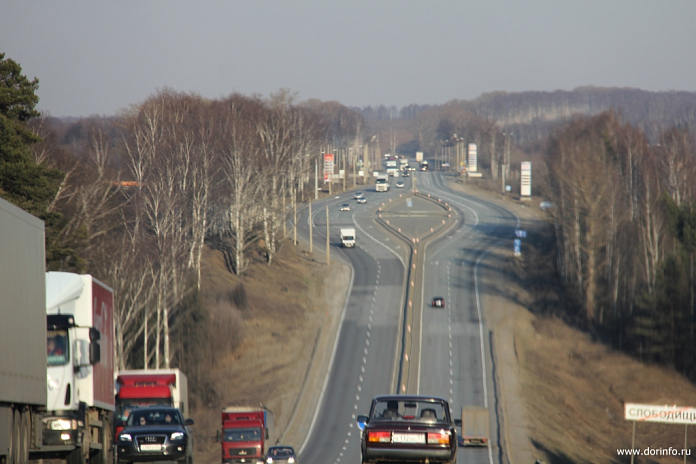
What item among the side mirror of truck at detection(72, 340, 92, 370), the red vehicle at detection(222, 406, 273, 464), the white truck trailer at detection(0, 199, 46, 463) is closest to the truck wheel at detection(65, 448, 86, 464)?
the side mirror of truck at detection(72, 340, 92, 370)

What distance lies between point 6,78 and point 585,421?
135ft

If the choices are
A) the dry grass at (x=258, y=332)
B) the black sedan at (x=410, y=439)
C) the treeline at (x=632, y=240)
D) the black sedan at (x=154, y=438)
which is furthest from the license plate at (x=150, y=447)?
the treeline at (x=632, y=240)

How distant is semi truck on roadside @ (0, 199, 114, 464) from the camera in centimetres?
1405

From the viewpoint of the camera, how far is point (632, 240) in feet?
263

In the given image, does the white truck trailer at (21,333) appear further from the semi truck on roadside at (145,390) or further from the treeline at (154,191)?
the treeline at (154,191)

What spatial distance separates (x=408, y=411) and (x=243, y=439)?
22539 mm

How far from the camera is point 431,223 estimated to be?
375ft

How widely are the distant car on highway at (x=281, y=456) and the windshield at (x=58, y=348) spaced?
716 inches

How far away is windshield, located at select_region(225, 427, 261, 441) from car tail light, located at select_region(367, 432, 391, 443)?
2292cm

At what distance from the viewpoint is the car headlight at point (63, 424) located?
747 inches

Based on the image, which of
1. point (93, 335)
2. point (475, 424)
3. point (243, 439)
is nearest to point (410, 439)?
point (93, 335)

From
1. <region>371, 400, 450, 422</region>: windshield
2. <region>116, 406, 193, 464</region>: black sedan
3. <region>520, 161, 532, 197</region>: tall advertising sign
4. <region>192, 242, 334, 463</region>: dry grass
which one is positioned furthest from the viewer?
<region>520, 161, 532, 197</region>: tall advertising sign

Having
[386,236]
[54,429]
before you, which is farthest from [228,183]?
[54,429]

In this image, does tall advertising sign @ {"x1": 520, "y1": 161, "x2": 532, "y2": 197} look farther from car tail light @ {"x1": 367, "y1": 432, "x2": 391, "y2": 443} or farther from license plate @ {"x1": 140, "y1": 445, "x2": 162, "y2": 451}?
car tail light @ {"x1": 367, "y1": 432, "x2": 391, "y2": 443}
